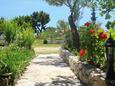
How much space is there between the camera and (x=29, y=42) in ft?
78.1

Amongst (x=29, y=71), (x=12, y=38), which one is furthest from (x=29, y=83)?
(x=12, y=38)

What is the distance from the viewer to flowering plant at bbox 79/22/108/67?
11.8m

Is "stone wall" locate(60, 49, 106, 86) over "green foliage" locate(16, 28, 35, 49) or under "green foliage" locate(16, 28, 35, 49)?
under

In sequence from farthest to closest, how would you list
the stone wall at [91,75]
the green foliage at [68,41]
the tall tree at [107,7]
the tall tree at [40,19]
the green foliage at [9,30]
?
the tall tree at [40,19]
the green foliage at [68,41]
the green foliage at [9,30]
the tall tree at [107,7]
the stone wall at [91,75]

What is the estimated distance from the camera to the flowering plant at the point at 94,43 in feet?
38.8

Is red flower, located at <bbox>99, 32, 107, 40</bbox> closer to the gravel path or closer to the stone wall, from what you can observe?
the stone wall

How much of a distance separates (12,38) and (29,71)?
737 centimetres

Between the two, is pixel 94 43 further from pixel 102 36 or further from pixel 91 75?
pixel 91 75

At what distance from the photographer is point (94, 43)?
482 inches

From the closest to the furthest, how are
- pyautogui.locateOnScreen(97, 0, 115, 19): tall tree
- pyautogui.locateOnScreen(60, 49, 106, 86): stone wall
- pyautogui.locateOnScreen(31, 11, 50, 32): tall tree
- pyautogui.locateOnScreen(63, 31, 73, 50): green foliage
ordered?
pyautogui.locateOnScreen(60, 49, 106, 86): stone wall → pyautogui.locateOnScreen(97, 0, 115, 19): tall tree → pyautogui.locateOnScreen(63, 31, 73, 50): green foliage → pyautogui.locateOnScreen(31, 11, 50, 32): tall tree

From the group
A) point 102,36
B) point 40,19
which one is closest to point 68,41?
point 102,36

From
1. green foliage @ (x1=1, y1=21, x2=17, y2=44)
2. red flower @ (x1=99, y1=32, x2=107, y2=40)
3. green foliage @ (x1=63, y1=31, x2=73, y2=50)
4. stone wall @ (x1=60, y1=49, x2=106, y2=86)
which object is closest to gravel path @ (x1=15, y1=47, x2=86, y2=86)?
stone wall @ (x1=60, y1=49, x2=106, y2=86)

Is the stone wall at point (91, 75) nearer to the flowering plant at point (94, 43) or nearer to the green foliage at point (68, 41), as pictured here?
the flowering plant at point (94, 43)

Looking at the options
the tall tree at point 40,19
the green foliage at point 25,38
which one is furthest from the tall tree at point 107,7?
the tall tree at point 40,19
